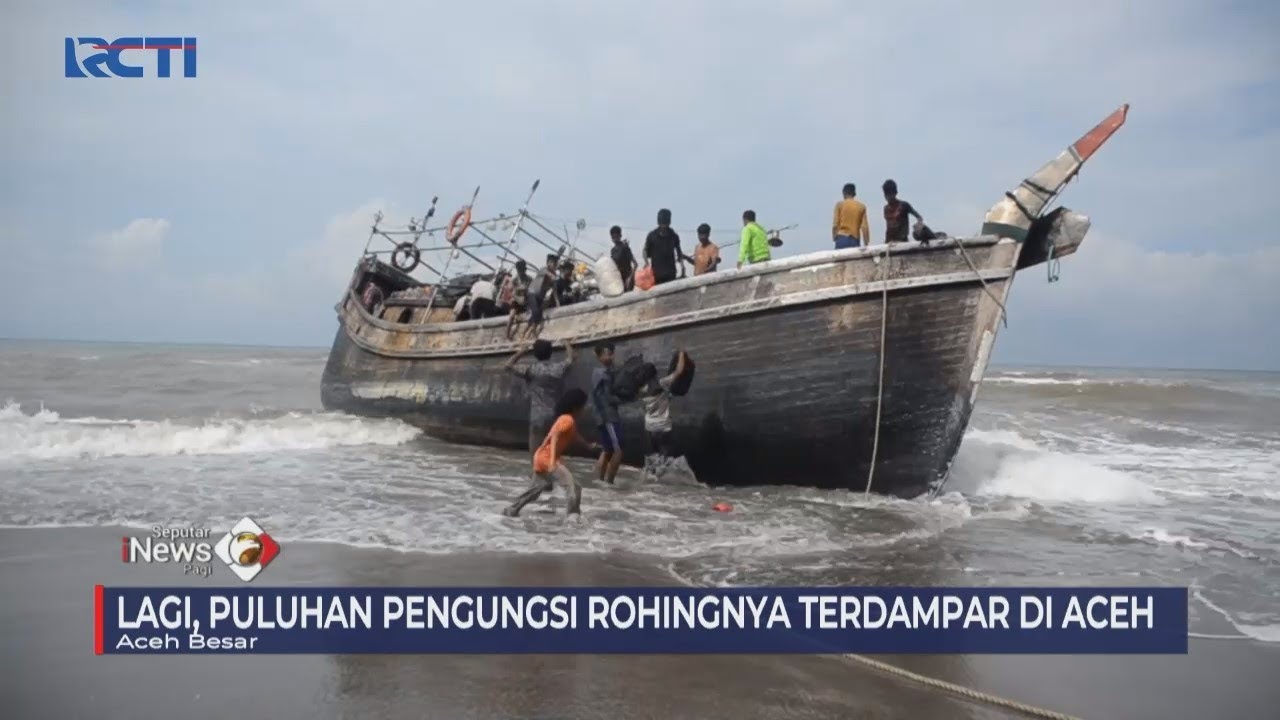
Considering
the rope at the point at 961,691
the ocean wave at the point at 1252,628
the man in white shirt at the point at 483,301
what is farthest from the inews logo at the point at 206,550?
the man in white shirt at the point at 483,301

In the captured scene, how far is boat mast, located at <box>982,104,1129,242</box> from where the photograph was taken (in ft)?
26.2

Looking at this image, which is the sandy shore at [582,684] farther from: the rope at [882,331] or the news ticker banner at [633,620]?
the rope at [882,331]

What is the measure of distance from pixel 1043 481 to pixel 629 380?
5.15 metres

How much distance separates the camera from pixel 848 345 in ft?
27.0

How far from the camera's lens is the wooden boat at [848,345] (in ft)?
26.3

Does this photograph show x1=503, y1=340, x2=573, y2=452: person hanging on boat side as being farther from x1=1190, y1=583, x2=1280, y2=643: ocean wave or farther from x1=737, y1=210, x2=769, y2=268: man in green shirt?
x1=1190, y1=583, x2=1280, y2=643: ocean wave

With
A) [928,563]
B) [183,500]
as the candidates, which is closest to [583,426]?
[183,500]

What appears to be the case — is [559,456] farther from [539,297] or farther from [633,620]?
[539,297]

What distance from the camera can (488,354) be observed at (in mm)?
11727

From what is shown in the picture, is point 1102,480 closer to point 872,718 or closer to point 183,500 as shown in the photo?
point 872,718

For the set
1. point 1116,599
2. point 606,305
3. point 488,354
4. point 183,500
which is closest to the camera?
point 1116,599

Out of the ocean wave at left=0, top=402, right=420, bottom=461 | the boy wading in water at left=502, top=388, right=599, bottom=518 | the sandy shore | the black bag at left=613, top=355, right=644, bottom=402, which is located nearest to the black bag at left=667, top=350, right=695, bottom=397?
the black bag at left=613, top=355, right=644, bottom=402

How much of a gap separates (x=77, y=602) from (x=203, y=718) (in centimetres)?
207

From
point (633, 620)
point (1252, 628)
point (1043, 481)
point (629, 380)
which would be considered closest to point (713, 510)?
point (629, 380)
